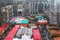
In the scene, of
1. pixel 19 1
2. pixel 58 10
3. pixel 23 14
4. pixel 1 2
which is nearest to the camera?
pixel 58 10

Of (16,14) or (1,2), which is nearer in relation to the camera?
(1,2)

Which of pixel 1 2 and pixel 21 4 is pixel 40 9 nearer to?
pixel 21 4

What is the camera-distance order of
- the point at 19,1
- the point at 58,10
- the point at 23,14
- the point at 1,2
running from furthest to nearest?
the point at 19,1 → the point at 23,14 → the point at 1,2 → the point at 58,10

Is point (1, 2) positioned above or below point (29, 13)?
above

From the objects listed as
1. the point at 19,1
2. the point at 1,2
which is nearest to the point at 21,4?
the point at 19,1

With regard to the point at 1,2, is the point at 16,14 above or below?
below

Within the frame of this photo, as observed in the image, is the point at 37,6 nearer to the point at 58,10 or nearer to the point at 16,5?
the point at 16,5

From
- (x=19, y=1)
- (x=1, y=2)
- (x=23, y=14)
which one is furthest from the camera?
(x=19, y=1)

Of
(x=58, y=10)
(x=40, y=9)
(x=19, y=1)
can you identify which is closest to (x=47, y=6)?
(x=40, y=9)

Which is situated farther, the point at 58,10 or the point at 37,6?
the point at 37,6
